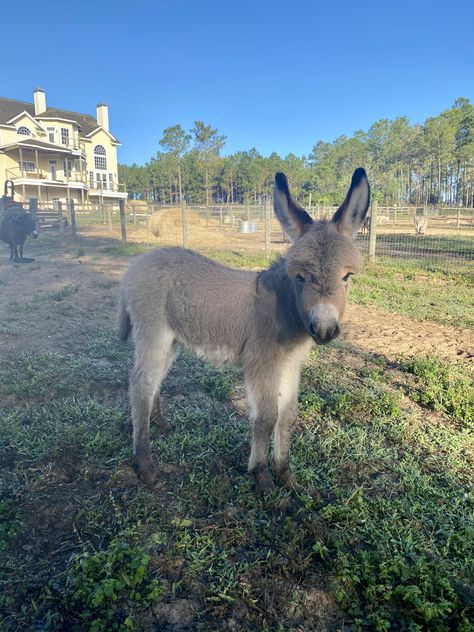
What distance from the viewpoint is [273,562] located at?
2416 millimetres

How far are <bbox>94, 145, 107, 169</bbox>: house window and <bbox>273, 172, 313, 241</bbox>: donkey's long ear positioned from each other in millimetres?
54145

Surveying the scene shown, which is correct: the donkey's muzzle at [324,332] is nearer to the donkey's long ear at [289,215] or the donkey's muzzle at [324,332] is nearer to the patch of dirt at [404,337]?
the donkey's long ear at [289,215]

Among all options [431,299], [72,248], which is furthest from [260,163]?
[431,299]

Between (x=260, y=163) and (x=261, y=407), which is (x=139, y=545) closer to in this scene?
(x=261, y=407)

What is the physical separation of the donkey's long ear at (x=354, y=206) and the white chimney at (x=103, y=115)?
192 feet

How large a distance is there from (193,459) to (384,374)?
279 centimetres

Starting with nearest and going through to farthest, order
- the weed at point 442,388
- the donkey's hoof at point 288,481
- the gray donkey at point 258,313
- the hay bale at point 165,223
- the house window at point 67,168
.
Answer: the gray donkey at point 258,313, the donkey's hoof at point 288,481, the weed at point 442,388, the hay bale at point 165,223, the house window at point 67,168

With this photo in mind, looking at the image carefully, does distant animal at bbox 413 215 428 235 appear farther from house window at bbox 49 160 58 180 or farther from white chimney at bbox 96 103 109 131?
white chimney at bbox 96 103 109 131

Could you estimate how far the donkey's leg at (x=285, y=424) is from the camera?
315 cm

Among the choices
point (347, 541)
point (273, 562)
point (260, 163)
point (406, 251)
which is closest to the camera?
point (273, 562)

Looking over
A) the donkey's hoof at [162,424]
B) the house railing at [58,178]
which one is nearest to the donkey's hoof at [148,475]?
the donkey's hoof at [162,424]

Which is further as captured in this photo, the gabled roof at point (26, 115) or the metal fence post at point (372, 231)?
the gabled roof at point (26, 115)

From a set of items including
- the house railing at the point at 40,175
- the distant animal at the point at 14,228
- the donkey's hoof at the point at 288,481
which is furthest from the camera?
the house railing at the point at 40,175

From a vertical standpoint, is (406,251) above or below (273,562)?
above
